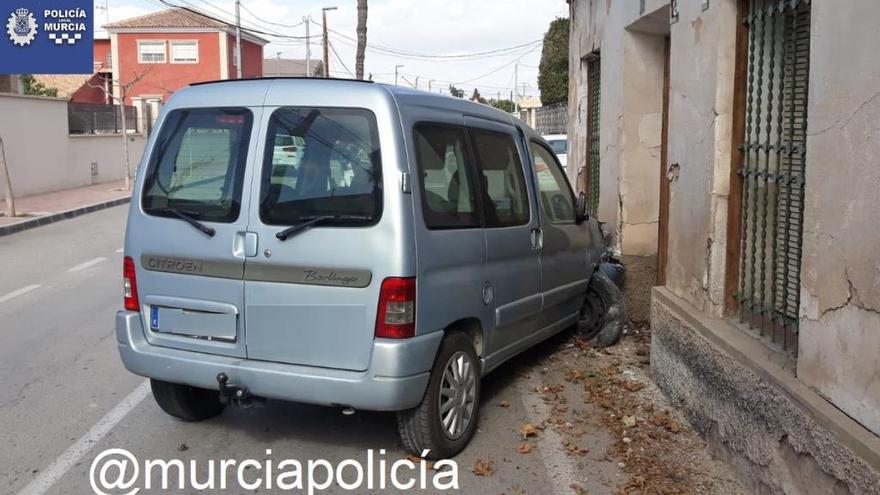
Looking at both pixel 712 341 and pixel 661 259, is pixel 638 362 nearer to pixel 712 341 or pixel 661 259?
pixel 661 259

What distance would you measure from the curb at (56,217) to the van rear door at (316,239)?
42.4ft

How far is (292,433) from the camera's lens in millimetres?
5164

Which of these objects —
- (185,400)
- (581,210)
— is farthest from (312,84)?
(581,210)

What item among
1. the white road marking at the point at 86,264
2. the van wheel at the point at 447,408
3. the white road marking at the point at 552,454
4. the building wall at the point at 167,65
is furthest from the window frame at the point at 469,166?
the building wall at the point at 167,65

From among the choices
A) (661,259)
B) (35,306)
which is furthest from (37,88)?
(661,259)

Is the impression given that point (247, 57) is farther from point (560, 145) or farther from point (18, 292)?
point (18, 292)

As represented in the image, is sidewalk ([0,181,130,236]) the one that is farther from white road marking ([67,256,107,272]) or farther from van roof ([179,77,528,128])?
van roof ([179,77,528,128])

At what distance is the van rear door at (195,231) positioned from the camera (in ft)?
14.7

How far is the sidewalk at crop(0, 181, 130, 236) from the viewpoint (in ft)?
54.2

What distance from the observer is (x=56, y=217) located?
17.8 m

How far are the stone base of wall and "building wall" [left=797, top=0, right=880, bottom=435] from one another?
4.6 inches

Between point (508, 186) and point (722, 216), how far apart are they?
4.37ft

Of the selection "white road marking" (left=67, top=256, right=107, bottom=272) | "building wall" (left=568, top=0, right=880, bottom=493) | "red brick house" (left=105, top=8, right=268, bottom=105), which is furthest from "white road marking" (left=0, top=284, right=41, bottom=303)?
"red brick house" (left=105, top=8, right=268, bottom=105)

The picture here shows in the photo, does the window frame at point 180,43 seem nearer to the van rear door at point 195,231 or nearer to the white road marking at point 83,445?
the white road marking at point 83,445
